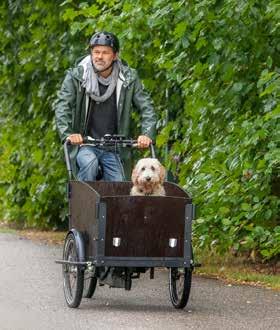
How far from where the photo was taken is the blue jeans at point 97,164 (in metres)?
11.3

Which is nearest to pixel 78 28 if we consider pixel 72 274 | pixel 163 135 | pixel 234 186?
pixel 163 135

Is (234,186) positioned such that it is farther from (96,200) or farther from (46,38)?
(46,38)

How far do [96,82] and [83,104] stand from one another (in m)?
0.21

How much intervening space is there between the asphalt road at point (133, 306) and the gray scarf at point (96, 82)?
1.65 meters

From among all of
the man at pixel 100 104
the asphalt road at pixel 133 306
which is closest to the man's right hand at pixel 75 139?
the man at pixel 100 104

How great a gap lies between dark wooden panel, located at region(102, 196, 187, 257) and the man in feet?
3.17

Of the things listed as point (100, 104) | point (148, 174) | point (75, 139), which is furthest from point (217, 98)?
point (148, 174)

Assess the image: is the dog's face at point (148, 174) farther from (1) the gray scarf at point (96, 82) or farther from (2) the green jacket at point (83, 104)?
(1) the gray scarf at point (96, 82)

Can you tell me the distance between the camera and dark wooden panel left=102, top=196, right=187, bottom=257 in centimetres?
1041

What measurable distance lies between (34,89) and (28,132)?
1.18m

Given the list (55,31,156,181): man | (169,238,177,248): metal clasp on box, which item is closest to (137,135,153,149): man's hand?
(55,31,156,181): man

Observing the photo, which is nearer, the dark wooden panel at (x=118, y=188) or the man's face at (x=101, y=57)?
the dark wooden panel at (x=118, y=188)

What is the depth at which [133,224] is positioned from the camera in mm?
10477

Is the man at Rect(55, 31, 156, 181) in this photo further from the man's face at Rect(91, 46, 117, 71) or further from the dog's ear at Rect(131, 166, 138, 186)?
the dog's ear at Rect(131, 166, 138, 186)
